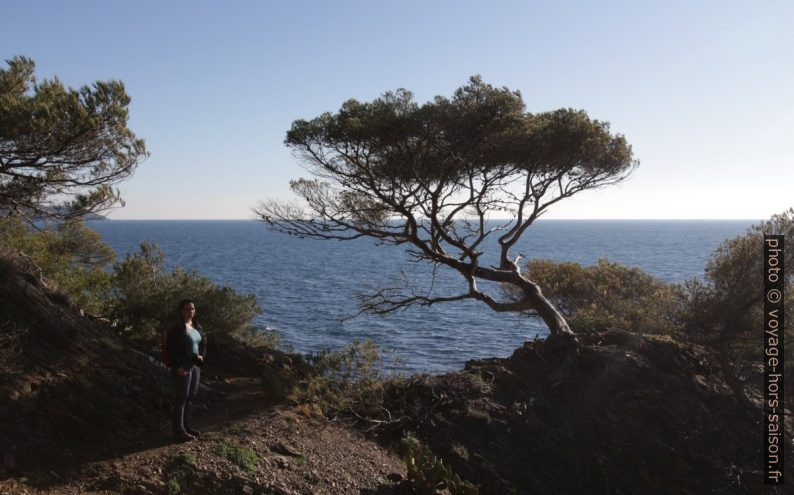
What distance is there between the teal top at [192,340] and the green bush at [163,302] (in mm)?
5128

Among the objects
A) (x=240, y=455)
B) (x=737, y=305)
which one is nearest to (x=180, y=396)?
(x=240, y=455)

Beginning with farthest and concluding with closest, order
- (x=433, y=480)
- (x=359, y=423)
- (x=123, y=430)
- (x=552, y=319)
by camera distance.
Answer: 1. (x=552, y=319)
2. (x=359, y=423)
3. (x=433, y=480)
4. (x=123, y=430)

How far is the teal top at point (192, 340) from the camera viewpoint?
25.7 feet

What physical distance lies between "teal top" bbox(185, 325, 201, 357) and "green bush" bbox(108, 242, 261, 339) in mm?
5128

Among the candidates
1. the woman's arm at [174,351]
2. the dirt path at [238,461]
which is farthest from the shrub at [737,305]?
the woman's arm at [174,351]

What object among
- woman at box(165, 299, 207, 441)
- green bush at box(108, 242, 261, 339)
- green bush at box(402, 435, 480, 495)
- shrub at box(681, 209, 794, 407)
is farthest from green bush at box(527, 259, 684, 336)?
woman at box(165, 299, 207, 441)

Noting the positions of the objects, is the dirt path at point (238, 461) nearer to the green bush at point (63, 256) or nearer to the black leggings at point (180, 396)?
the black leggings at point (180, 396)

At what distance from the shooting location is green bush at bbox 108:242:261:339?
42.2ft

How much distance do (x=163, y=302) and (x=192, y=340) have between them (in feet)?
19.8

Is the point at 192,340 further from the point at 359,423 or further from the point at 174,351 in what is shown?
the point at 359,423

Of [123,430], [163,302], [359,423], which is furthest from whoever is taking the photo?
[163,302]

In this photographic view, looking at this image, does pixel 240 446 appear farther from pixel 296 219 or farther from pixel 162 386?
pixel 296 219

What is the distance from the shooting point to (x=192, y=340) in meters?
7.90

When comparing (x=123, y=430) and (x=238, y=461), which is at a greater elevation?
(x=123, y=430)
